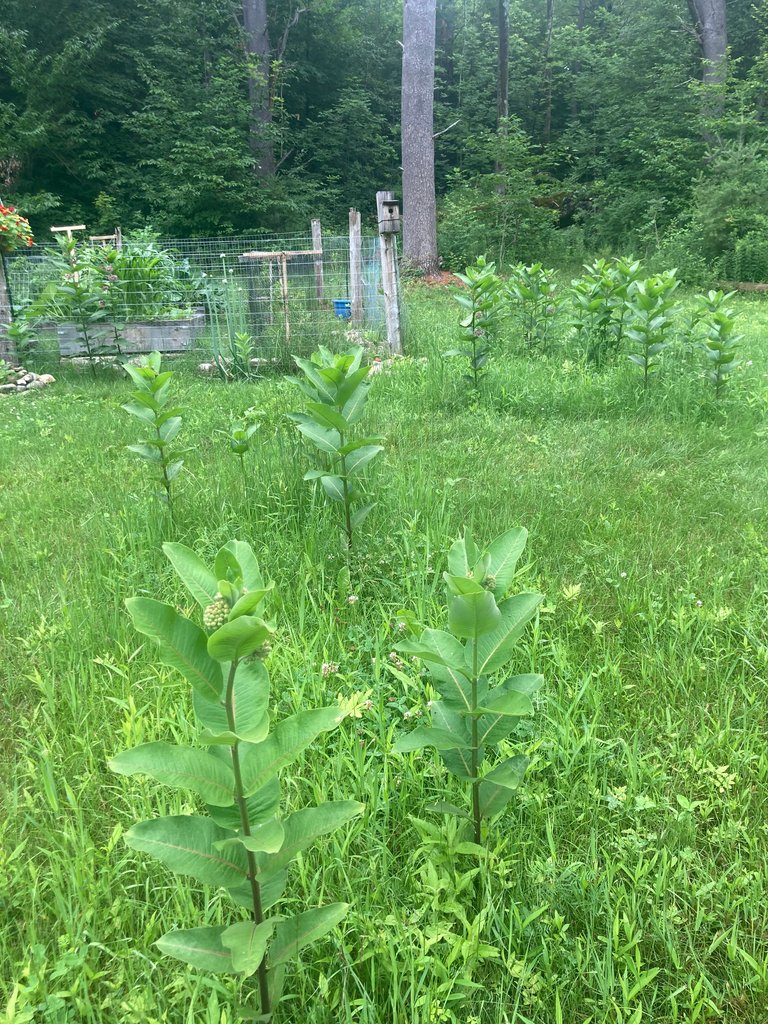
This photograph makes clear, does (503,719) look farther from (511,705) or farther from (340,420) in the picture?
(340,420)

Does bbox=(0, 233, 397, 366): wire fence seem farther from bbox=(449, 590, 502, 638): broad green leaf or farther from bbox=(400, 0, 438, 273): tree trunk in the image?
bbox=(400, 0, 438, 273): tree trunk

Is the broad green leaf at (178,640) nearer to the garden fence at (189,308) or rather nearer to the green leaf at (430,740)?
the green leaf at (430,740)

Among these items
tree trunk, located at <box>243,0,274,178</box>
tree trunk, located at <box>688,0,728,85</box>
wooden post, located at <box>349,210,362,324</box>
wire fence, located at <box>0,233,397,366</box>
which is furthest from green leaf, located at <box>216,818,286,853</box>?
→ tree trunk, located at <box>243,0,274,178</box>

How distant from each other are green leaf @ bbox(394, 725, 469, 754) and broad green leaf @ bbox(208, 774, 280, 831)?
0.32 metres

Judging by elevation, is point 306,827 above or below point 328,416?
below

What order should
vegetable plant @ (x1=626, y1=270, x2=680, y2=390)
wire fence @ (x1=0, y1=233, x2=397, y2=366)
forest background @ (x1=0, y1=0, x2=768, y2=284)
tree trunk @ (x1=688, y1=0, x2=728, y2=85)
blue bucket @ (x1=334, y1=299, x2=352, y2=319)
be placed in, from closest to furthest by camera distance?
vegetable plant @ (x1=626, y1=270, x2=680, y2=390) < wire fence @ (x1=0, y1=233, x2=397, y2=366) < blue bucket @ (x1=334, y1=299, x2=352, y2=319) < forest background @ (x1=0, y1=0, x2=768, y2=284) < tree trunk @ (x1=688, y1=0, x2=728, y2=85)

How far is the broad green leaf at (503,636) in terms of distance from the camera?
1.39m

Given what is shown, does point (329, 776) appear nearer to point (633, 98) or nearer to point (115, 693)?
point (115, 693)

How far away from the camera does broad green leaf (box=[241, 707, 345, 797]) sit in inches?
42.9

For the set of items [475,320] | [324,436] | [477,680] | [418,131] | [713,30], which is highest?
[713,30]

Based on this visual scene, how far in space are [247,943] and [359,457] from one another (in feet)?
6.11

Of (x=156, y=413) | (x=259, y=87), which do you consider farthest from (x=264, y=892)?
(x=259, y=87)

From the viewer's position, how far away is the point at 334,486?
2709 millimetres

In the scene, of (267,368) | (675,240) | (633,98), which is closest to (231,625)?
(267,368)
